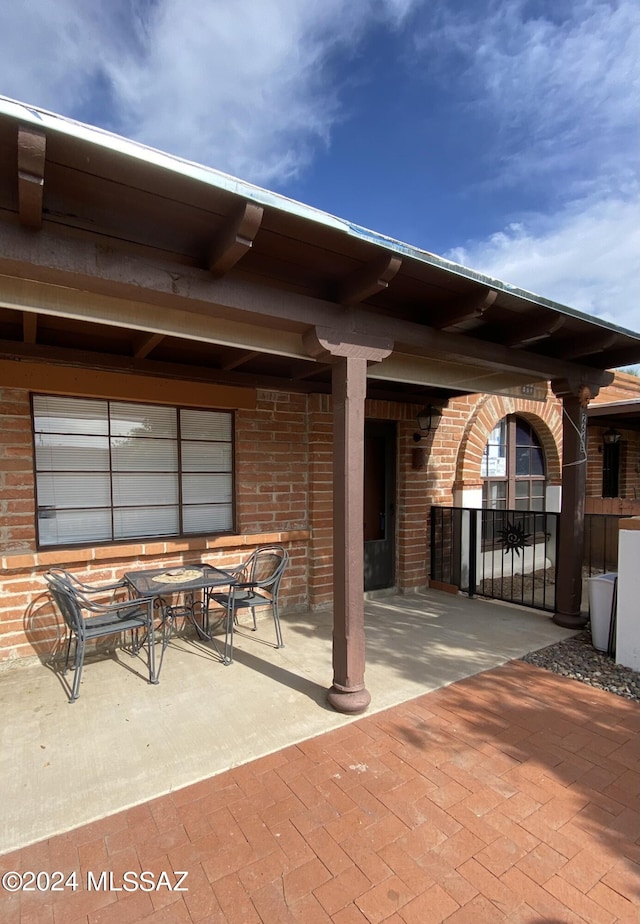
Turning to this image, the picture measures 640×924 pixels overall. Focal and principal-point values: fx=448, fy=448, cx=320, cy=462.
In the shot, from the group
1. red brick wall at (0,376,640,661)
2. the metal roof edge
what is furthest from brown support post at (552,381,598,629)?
the metal roof edge

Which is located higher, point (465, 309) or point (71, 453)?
point (465, 309)

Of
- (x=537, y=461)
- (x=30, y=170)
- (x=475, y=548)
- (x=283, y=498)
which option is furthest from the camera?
(x=537, y=461)

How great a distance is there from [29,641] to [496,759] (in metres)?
3.30

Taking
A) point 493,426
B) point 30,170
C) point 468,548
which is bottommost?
point 468,548

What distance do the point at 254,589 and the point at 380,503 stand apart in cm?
194

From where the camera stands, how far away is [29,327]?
2.92m

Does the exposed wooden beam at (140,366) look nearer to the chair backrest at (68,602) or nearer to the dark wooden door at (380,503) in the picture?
the dark wooden door at (380,503)

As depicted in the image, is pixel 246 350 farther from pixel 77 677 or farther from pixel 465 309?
pixel 77 677

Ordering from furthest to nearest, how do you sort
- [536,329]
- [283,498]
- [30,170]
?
[283,498]
[536,329]
[30,170]

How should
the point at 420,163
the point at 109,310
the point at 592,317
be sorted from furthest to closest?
the point at 420,163 < the point at 592,317 < the point at 109,310

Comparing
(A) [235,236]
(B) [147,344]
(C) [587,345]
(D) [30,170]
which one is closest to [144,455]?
(B) [147,344]

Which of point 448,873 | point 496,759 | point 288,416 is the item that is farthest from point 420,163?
point 448,873

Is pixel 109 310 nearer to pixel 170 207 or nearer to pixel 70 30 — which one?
pixel 170 207

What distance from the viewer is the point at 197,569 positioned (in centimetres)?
383
